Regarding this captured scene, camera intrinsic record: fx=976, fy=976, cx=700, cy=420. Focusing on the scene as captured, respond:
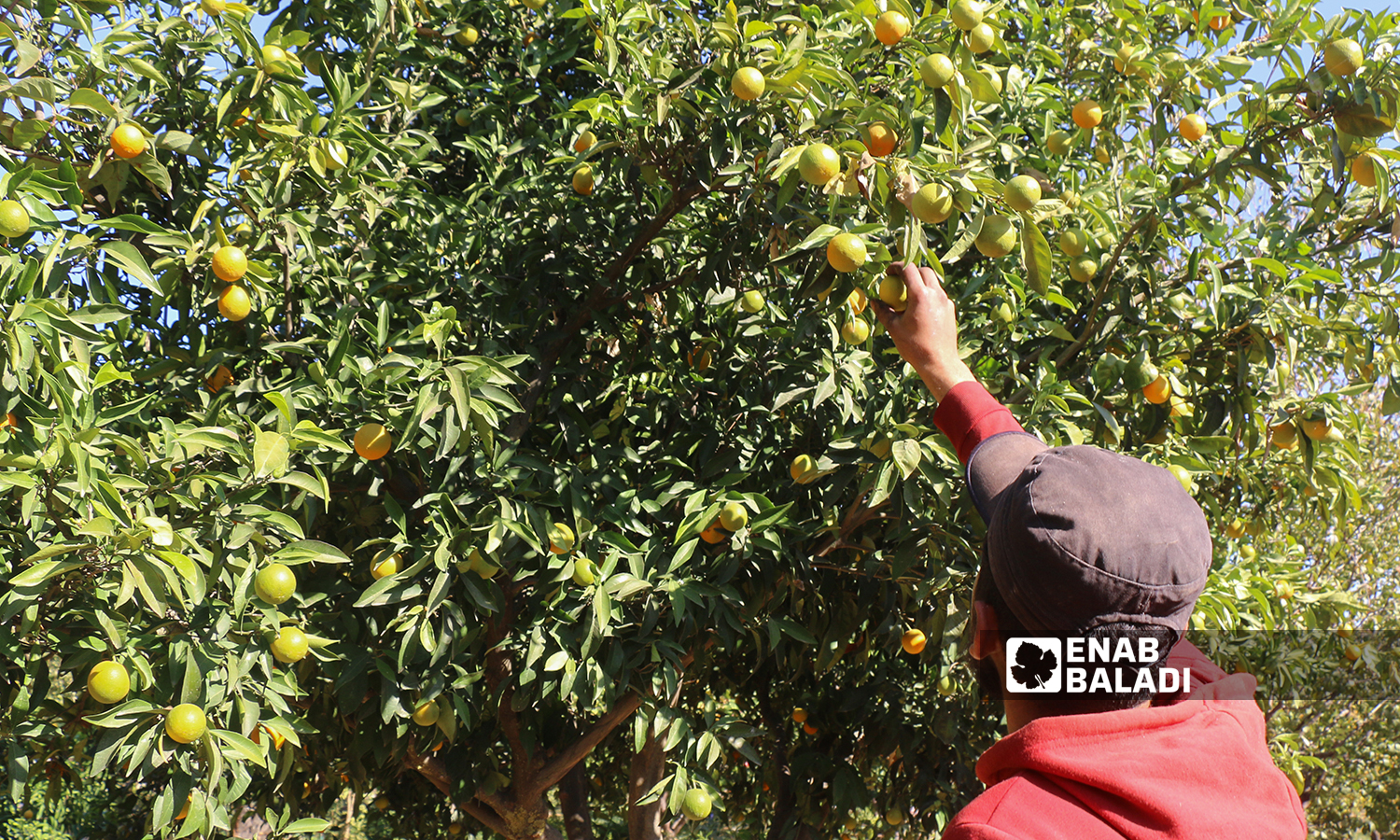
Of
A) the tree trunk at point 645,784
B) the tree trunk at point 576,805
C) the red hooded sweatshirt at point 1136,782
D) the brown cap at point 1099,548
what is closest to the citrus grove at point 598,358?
the tree trunk at point 645,784

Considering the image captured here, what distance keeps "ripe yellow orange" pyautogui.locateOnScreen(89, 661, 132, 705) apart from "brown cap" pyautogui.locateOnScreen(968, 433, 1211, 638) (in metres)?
1.98

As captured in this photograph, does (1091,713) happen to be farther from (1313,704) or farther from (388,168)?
(1313,704)

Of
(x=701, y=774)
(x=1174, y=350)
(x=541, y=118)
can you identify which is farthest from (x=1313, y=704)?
(x=541, y=118)

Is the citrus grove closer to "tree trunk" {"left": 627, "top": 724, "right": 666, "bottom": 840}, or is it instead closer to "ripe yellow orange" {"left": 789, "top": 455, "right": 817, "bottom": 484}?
"ripe yellow orange" {"left": 789, "top": 455, "right": 817, "bottom": 484}

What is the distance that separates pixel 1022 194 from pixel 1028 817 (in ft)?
4.92

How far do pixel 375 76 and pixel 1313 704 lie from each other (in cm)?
762

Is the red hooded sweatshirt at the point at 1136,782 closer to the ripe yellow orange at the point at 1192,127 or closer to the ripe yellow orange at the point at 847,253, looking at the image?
the ripe yellow orange at the point at 847,253

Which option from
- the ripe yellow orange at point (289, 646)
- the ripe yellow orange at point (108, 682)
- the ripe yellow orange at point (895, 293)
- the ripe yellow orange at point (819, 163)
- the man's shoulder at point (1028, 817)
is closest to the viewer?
the man's shoulder at point (1028, 817)

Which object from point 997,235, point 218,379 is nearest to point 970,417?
point 997,235

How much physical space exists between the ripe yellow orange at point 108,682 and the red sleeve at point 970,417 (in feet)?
6.00

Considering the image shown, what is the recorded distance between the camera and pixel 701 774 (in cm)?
293

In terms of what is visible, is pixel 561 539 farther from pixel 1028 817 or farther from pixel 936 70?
pixel 1028 817

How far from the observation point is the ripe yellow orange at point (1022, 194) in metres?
2.04

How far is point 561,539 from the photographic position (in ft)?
8.39
